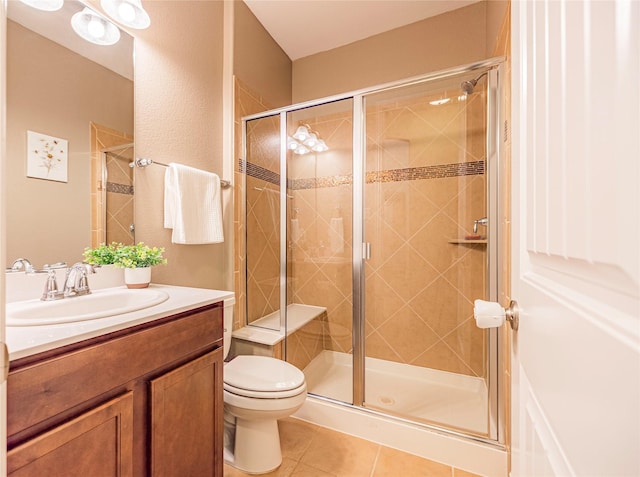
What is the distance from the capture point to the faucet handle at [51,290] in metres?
0.98

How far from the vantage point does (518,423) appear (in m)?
0.56

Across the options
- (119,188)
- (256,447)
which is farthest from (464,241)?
(119,188)

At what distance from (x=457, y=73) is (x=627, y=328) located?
67.7 inches

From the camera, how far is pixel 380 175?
199cm

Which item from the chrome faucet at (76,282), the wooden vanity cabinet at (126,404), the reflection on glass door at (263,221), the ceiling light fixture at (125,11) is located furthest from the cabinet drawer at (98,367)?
the ceiling light fixture at (125,11)

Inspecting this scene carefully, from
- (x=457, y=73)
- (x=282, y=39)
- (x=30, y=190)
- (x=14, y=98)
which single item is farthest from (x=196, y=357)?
(x=282, y=39)

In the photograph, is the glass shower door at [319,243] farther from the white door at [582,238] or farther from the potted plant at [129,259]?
the white door at [582,238]

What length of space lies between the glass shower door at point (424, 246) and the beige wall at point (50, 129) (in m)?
1.44

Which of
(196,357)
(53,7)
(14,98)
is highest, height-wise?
(53,7)

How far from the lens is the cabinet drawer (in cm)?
59

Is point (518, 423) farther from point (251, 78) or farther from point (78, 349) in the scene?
point (251, 78)

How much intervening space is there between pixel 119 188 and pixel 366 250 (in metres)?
1.36

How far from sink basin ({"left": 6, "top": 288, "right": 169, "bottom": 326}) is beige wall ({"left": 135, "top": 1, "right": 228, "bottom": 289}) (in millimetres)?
299

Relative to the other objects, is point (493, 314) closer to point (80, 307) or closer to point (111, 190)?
point (80, 307)
